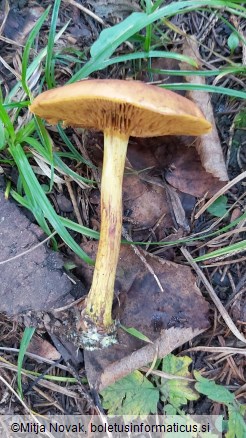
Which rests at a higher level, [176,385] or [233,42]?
[233,42]

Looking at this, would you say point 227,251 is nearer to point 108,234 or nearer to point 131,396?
point 108,234

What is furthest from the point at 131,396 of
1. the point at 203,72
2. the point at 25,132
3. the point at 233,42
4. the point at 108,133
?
the point at 233,42

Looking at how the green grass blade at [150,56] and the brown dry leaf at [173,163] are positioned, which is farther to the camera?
the brown dry leaf at [173,163]

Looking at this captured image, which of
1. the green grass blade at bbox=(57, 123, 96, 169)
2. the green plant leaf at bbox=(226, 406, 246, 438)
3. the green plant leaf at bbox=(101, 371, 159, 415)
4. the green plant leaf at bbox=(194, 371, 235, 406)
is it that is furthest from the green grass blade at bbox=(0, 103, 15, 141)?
the green plant leaf at bbox=(226, 406, 246, 438)

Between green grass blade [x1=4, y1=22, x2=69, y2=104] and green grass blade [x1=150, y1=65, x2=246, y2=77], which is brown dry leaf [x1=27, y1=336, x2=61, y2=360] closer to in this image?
green grass blade [x1=4, y1=22, x2=69, y2=104]

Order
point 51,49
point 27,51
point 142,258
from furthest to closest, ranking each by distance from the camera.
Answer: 1. point 142,258
2. point 51,49
3. point 27,51

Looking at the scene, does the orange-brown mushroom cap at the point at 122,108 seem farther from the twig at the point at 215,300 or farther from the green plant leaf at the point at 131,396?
the green plant leaf at the point at 131,396

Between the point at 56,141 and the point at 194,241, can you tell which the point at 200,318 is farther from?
the point at 56,141

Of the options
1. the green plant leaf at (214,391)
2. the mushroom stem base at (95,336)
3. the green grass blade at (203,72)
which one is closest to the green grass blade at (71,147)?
the green grass blade at (203,72)
